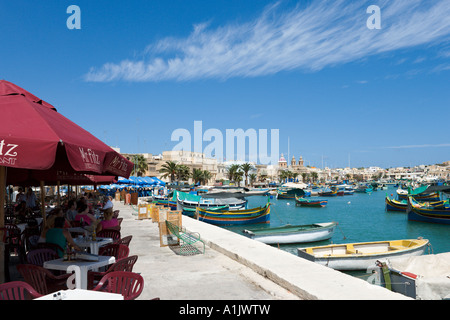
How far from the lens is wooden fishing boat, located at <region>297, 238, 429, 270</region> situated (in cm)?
1427

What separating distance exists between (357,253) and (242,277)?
9291 millimetres

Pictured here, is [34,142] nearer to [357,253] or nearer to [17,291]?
[17,291]

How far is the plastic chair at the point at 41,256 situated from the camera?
5508 millimetres

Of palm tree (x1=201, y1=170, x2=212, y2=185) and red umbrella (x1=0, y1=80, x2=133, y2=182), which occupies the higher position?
red umbrella (x1=0, y1=80, x2=133, y2=182)

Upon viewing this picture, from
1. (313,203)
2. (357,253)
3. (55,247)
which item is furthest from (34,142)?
(313,203)

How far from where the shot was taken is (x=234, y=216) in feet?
104

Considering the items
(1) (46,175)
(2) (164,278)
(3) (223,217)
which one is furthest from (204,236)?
(3) (223,217)

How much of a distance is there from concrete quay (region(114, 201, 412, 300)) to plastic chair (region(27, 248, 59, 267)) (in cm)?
171

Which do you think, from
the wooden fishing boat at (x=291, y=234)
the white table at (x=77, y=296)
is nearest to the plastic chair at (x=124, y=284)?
the white table at (x=77, y=296)

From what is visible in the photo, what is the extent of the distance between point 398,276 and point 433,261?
76.6 inches

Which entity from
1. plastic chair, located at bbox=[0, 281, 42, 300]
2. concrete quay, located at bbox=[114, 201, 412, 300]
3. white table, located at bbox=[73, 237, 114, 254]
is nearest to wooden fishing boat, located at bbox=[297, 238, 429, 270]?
concrete quay, located at bbox=[114, 201, 412, 300]

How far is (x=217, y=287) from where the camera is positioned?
668 cm

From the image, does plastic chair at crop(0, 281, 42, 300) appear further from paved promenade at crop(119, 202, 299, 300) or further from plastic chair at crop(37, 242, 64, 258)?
paved promenade at crop(119, 202, 299, 300)
